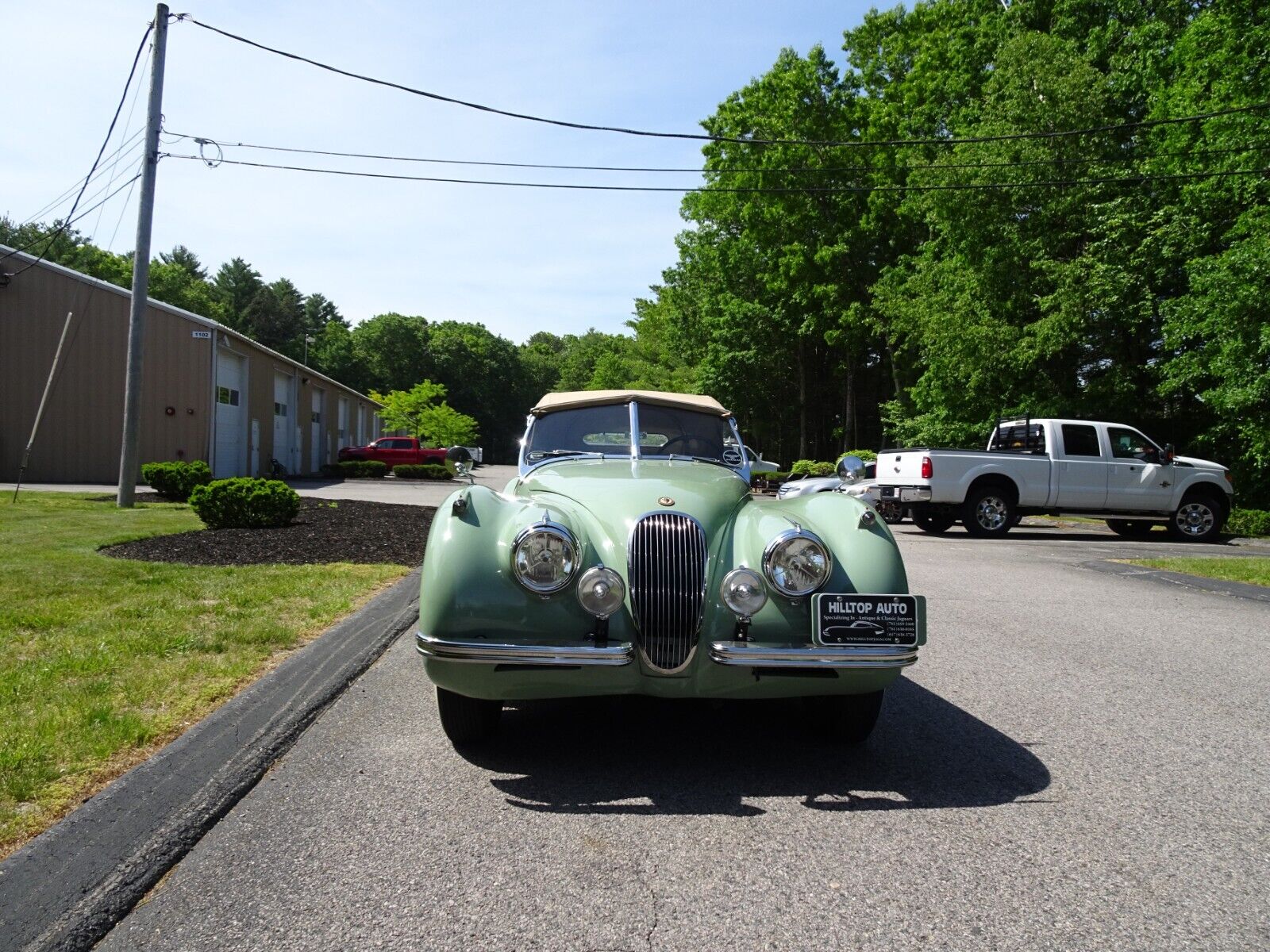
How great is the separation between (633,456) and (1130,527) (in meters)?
18.1

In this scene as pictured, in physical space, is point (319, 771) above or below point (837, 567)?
below

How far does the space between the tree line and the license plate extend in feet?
55.2

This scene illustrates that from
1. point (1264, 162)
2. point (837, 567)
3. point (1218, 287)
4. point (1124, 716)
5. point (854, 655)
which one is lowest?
point (1124, 716)

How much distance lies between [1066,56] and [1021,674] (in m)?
22.5

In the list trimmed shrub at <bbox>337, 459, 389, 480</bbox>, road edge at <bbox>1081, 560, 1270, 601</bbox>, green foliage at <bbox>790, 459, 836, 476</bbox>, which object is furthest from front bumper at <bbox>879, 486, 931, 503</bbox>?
trimmed shrub at <bbox>337, 459, 389, 480</bbox>

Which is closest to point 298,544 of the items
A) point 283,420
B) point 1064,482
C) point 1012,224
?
point 1064,482

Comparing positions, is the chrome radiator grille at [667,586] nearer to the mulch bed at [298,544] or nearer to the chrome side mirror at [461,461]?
the chrome side mirror at [461,461]

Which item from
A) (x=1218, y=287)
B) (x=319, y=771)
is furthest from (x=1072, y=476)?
(x=319, y=771)

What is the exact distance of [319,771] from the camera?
12.6 feet

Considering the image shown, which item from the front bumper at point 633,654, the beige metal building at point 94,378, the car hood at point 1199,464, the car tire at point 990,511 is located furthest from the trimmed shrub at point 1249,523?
the beige metal building at point 94,378

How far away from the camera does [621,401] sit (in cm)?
588

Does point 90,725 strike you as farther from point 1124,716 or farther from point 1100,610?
point 1100,610

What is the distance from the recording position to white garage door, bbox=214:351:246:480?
28.7m

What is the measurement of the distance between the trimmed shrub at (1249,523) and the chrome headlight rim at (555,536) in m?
19.4
